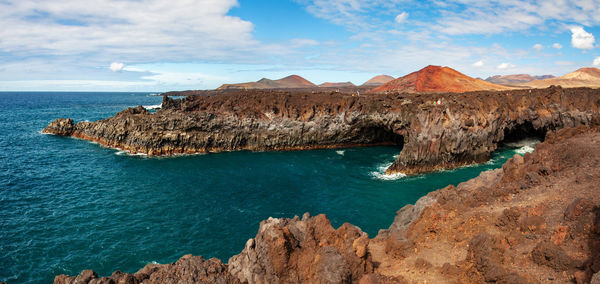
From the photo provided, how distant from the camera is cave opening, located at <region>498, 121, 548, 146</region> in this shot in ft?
170

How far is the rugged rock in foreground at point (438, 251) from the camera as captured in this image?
33.4 feet

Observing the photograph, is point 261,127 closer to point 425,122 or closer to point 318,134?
point 318,134

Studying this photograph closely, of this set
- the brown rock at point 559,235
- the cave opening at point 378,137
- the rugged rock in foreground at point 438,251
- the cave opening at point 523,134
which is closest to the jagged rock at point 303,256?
the rugged rock in foreground at point 438,251

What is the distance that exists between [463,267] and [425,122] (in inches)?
1274

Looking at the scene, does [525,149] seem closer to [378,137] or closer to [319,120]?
[378,137]

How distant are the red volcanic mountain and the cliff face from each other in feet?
99.4

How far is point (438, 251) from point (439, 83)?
8210cm

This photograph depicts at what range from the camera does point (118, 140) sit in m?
52.5

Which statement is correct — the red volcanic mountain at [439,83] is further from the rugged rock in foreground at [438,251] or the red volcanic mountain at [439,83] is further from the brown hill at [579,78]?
the rugged rock in foreground at [438,251]

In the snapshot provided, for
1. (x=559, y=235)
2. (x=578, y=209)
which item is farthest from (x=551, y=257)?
(x=578, y=209)

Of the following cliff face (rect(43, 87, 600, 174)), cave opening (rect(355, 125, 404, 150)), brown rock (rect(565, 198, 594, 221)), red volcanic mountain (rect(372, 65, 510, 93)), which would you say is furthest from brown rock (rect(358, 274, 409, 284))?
red volcanic mountain (rect(372, 65, 510, 93))

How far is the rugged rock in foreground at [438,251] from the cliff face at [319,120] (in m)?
32.0

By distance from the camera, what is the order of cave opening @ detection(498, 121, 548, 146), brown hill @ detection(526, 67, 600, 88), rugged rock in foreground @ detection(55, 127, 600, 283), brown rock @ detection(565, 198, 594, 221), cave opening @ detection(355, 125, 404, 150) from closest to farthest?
1. rugged rock in foreground @ detection(55, 127, 600, 283)
2. brown rock @ detection(565, 198, 594, 221)
3. cave opening @ detection(498, 121, 548, 146)
4. cave opening @ detection(355, 125, 404, 150)
5. brown hill @ detection(526, 67, 600, 88)

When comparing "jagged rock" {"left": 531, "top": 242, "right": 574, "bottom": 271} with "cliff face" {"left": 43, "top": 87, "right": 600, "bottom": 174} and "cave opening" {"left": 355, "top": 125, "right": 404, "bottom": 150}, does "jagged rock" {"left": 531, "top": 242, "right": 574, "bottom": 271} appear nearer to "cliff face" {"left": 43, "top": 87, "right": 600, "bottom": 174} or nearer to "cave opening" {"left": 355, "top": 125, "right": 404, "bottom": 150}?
"cliff face" {"left": 43, "top": 87, "right": 600, "bottom": 174}
